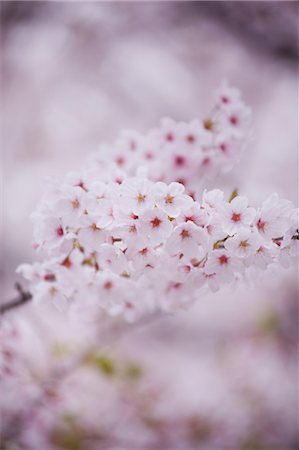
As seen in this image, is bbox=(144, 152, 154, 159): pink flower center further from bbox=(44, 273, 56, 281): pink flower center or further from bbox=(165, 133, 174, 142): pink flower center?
bbox=(44, 273, 56, 281): pink flower center

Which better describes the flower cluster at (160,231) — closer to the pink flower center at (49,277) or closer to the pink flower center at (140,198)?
the pink flower center at (140,198)

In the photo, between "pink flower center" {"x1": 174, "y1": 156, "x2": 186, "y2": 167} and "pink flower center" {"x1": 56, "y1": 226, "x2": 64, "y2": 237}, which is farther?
"pink flower center" {"x1": 174, "y1": 156, "x2": 186, "y2": 167}

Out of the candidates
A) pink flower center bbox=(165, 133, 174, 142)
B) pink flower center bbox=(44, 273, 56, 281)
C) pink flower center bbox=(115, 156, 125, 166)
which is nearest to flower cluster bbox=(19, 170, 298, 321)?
pink flower center bbox=(44, 273, 56, 281)

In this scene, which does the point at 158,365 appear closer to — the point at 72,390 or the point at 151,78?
the point at 72,390

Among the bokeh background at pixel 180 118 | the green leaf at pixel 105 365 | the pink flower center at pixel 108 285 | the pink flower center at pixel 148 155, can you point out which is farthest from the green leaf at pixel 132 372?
the pink flower center at pixel 148 155

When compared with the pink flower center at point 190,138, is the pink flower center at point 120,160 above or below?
below

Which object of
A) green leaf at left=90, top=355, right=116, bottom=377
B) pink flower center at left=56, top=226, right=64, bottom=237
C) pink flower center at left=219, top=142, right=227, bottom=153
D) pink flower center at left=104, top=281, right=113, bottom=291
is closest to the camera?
pink flower center at left=56, top=226, right=64, bottom=237

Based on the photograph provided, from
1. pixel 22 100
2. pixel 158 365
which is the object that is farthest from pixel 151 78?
pixel 158 365
